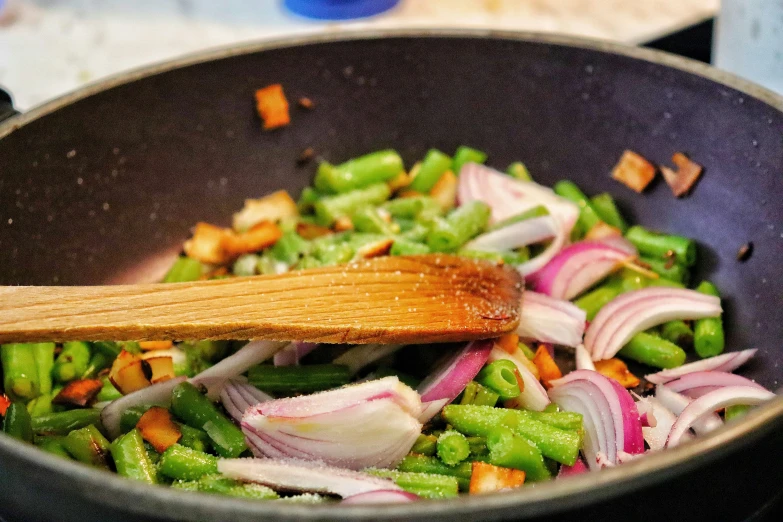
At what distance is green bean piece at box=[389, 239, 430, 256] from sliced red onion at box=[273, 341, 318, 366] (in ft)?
1.03

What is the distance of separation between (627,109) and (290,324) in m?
0.93

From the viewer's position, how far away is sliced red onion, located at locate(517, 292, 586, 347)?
51.0 inches

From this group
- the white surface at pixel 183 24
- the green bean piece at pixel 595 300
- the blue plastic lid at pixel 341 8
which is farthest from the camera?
the blue plastic lid at pixel 341 8

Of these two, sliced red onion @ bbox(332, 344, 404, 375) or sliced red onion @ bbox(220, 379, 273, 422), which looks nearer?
sliced red onion @ bbox(220, 379, 273, 422)

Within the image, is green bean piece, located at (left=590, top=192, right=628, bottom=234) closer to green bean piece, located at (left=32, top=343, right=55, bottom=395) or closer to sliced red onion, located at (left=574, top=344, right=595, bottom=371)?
sliced red onion, located at (left=574, top=344, right=595, bottom=371)

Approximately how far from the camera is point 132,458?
3.46 feet

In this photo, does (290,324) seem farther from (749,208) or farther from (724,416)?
(749,208)

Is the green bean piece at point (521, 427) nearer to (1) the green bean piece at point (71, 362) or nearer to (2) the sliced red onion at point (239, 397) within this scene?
(2) the sliced red onion at point (239, 397)

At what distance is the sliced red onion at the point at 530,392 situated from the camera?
118 centimetres

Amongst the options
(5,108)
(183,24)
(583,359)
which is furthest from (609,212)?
(183,24)

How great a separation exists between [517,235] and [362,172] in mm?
413

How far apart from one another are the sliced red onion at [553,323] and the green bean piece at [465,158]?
49cm

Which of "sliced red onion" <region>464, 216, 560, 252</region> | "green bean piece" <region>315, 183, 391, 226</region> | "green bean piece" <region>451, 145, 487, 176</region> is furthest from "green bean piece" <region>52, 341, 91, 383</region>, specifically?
"green bean piece" <region>451, 145, 487, 176</region>

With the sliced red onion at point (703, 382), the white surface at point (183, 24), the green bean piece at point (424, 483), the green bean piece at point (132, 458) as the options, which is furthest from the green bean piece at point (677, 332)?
the white surface at point (183, 24)
